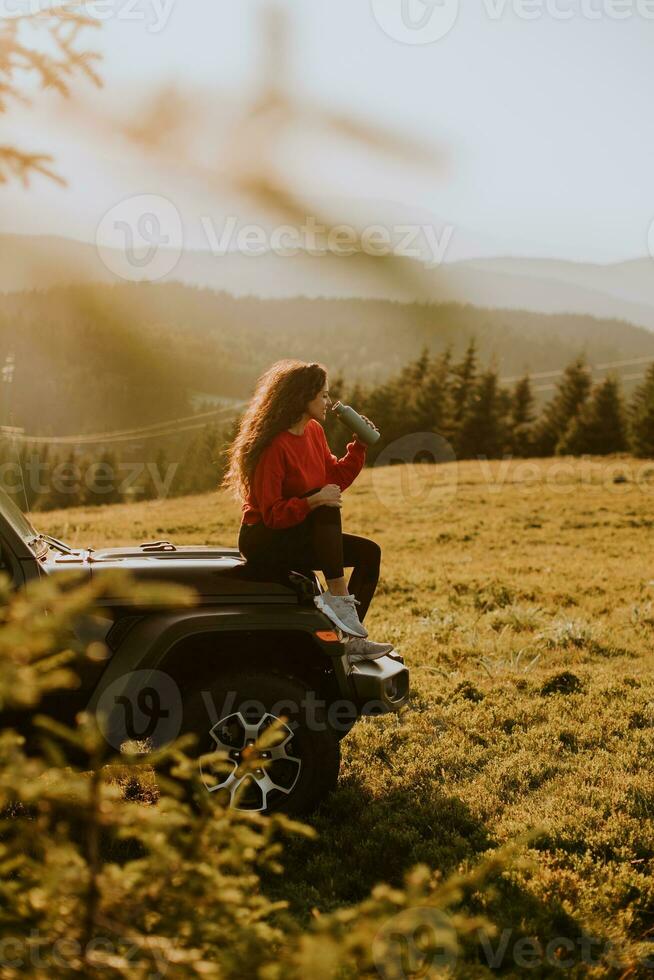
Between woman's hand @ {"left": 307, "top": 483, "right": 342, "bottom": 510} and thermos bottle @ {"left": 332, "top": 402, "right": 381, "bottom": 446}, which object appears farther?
thermos bottle @ {"left": 332, "top": 402, "right": 381, "bottom": 446}

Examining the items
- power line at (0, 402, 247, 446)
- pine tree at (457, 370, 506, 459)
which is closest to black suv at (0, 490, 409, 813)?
pine tree at (457, 370, 506, 459)

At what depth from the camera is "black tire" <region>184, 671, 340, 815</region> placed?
5.02 metres

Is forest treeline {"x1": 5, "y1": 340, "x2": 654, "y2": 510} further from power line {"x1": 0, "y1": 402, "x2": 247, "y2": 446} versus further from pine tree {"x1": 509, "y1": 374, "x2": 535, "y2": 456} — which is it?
power line {"x1": 0, "y1": 402, "x2": 247, "y2": 446}

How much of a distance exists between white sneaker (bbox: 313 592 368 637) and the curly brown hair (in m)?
1.02

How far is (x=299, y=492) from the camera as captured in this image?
604cm

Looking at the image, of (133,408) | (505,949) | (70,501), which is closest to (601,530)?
(505,949)

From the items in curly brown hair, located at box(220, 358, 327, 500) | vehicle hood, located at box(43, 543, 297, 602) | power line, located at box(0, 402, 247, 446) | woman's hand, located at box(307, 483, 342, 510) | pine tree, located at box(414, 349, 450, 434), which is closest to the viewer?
vehicle hood, located at box(43, 543, 297, 602)

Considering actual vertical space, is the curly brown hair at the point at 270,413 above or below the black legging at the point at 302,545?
above

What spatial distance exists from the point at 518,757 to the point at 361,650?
169cm

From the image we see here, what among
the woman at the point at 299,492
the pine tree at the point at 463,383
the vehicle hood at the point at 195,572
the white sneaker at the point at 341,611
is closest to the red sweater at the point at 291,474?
the woman at the point at 299,492

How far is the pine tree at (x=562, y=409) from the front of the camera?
2436 inches

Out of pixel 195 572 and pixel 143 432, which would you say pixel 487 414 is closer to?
pixel 195 572

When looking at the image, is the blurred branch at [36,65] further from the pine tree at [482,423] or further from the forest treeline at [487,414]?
the pine tree at [482,423]

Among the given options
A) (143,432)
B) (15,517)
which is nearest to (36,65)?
(15,517)
